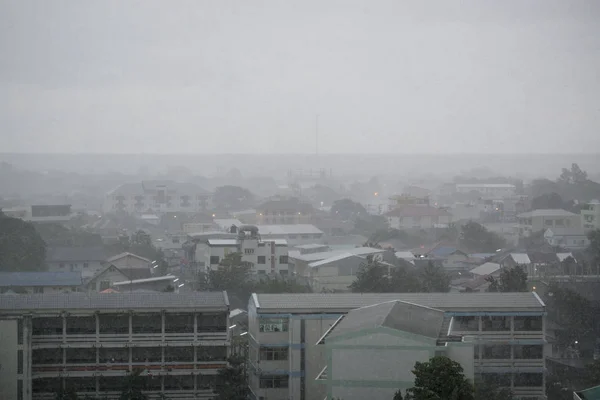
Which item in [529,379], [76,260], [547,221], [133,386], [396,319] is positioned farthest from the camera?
[547,221]

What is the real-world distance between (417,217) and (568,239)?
5145 mm

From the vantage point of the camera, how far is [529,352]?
233 inches

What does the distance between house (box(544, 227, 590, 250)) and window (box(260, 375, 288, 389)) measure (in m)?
9.59

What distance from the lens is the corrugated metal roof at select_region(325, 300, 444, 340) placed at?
A: 4961mm

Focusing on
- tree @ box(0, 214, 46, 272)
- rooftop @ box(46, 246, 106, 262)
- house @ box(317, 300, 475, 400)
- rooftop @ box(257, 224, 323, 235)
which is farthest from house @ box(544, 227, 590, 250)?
house @ box(317, 300, 475, 400)

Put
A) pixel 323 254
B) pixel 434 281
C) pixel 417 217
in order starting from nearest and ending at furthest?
pixel 434 281 → pixel 323 254 → pixel 417 217

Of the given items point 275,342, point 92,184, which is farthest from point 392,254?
point 92,184

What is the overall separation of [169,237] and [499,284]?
8787 millimetres

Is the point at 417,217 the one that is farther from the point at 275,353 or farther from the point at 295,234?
the point at 275,353

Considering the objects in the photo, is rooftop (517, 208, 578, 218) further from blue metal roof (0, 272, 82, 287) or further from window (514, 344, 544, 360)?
window (514, 344, 544, 360)

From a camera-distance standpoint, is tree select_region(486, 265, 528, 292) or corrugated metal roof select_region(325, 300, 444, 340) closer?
corrugated metal roof select_region(325, 300, 444, 340)

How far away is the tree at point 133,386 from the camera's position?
18.5 feet

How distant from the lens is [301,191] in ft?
121

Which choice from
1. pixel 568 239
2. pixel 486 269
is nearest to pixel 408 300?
pixel 486 269
